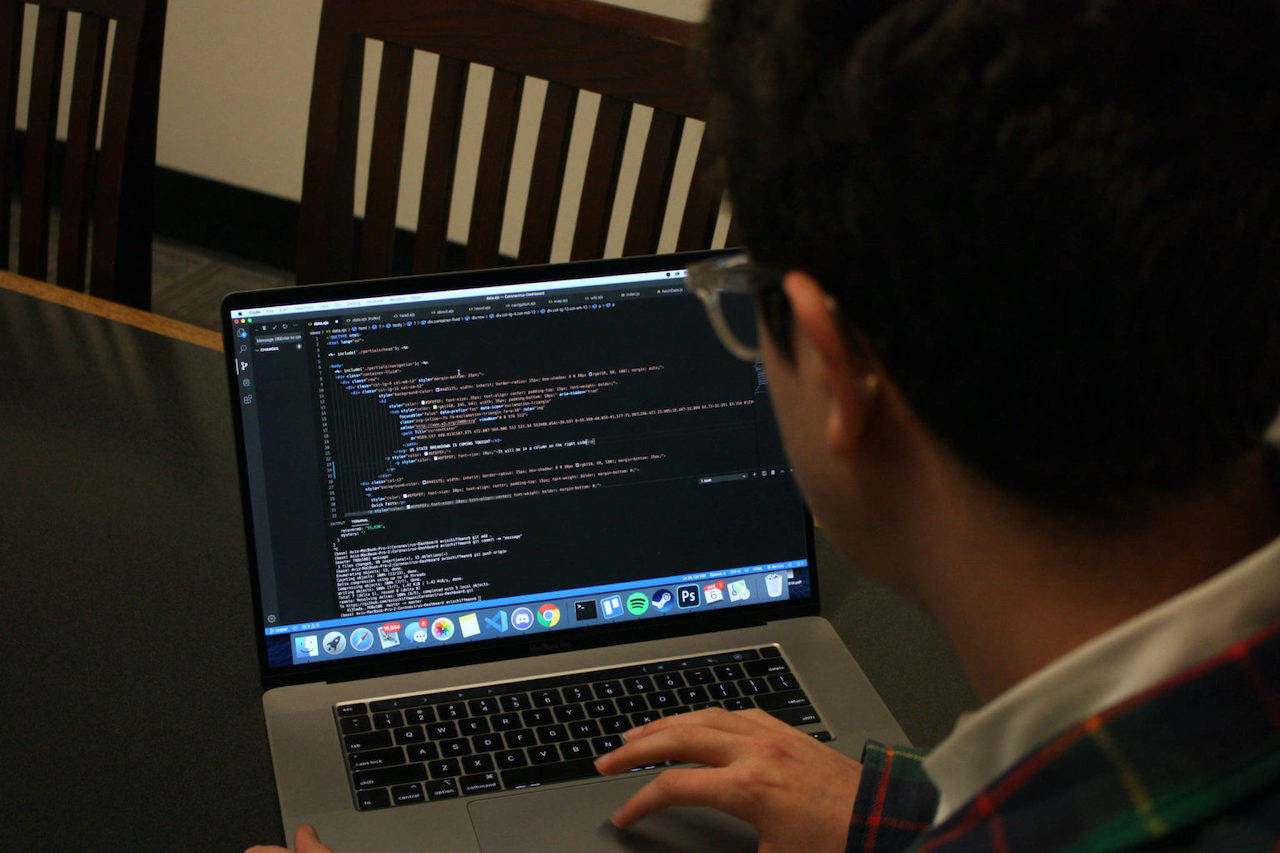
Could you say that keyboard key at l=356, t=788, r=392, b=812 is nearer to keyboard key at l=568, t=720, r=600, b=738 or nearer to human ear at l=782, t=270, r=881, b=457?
keyboard key at l=568, t=720, r=600, b=738

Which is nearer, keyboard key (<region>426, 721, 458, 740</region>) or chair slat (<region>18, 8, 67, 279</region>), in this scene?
keyboard key (<region>426, 721, 458, 740</region>)

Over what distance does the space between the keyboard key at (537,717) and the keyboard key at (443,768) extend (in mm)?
60

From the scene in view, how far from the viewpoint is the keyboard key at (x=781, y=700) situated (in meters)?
0.91

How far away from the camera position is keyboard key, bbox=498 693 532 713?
35.0 inches

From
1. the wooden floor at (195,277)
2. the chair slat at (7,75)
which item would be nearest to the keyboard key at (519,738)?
the chair slat at (7,75)

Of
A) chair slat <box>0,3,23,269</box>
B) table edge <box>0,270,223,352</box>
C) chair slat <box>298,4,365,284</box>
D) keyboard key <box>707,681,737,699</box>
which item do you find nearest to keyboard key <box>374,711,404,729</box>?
keyboard key <box>707,681,737,699</box>

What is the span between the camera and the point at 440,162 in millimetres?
1498

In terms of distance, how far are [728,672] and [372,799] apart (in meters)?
0.27

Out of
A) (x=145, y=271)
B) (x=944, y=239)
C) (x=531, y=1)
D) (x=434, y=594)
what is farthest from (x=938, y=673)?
(x=145, y=271)

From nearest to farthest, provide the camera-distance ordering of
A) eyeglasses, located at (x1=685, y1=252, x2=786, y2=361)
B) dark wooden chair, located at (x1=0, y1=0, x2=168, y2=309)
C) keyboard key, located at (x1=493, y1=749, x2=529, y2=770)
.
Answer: eyeglasses, located at (x1=685, y1=252, x2=786, y2=361)
keyboard key, located at (x1=493, y1=749, x2=529, y2=770)
dark wooden chair, located at (x1=0, y1=0, x2=168, y2=309)

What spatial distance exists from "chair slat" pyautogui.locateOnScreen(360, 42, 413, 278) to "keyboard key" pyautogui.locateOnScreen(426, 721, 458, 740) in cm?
73

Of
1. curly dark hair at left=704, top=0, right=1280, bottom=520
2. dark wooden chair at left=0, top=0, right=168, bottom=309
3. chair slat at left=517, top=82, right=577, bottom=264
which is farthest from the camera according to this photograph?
dark wooden chair at left=0, top=0, right=168, bottom=309

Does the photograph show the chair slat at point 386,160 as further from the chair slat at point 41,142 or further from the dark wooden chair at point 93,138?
the chair slat at point 41,142

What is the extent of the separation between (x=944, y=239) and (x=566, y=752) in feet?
1.70
